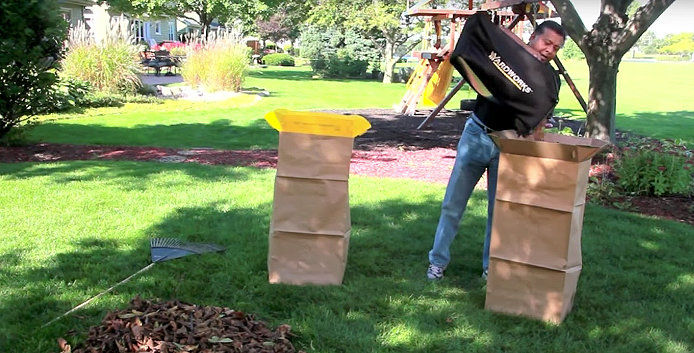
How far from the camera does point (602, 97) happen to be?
342 inches

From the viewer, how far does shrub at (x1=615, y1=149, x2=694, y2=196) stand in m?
6.92

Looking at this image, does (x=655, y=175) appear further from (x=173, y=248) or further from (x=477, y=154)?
(x=173, y=248)

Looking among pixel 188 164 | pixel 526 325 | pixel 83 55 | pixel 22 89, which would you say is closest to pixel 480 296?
pixel 526 325

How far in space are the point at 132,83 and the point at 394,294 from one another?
49.0ft

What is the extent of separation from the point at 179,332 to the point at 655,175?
593 cm

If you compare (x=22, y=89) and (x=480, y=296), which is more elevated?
(x=22, y=89)

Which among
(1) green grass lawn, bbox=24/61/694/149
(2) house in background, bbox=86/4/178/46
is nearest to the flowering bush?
(1) green grass lawn, bbox=24/61/694/149

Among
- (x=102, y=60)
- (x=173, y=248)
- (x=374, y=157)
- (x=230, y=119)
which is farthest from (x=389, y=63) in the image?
(x=173, y=248)

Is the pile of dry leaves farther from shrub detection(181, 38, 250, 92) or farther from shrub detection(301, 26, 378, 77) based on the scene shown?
shrub detection(301, 26, 378, 77)

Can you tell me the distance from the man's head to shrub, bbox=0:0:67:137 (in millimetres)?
7387

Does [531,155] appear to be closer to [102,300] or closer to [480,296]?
[480,296]

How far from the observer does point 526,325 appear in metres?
3.53

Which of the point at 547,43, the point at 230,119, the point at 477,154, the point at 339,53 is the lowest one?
the point at 230,119

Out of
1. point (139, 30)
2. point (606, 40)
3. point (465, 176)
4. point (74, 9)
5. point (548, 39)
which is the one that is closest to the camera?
point (548, 39)
